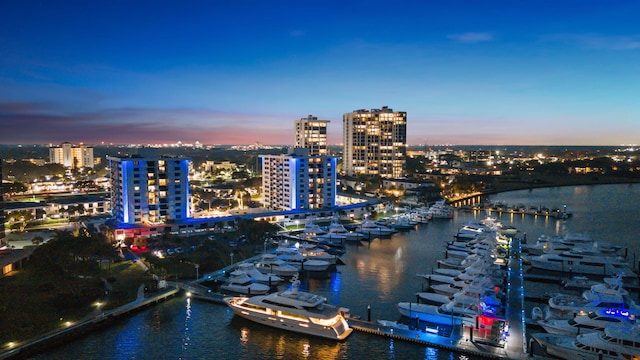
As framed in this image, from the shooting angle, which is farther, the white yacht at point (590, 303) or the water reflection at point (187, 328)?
the white yacht at point (590, 303)

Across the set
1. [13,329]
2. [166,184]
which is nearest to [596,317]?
[13,329]

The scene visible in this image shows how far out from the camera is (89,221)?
1569 inches

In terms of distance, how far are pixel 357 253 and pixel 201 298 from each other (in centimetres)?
1362

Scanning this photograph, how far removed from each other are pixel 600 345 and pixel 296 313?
36.1ft

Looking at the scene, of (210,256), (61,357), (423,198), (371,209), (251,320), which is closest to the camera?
(61,357)

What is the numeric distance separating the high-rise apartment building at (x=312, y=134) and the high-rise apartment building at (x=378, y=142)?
7.41 m

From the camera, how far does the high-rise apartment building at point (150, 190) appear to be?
3644cm

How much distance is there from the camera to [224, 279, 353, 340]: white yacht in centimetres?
1844

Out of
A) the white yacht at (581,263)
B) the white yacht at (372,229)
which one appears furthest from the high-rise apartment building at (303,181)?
the white yacht at (581,263)

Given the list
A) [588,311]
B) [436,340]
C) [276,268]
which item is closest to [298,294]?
[436,340]

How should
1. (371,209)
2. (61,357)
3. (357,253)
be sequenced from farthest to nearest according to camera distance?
(371,209), (357,253), (61,357)

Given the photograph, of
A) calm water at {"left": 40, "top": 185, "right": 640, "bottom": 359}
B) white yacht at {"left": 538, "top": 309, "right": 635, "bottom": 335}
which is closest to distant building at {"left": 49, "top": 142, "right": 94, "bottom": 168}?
calm water at {"left": 40, "top": 185, "right": 640, "bottom": 359}

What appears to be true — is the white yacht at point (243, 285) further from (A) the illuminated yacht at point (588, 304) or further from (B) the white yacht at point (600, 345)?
(B) the white yacht at point (600, 345)

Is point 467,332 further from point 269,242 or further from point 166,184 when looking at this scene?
point 166,184
